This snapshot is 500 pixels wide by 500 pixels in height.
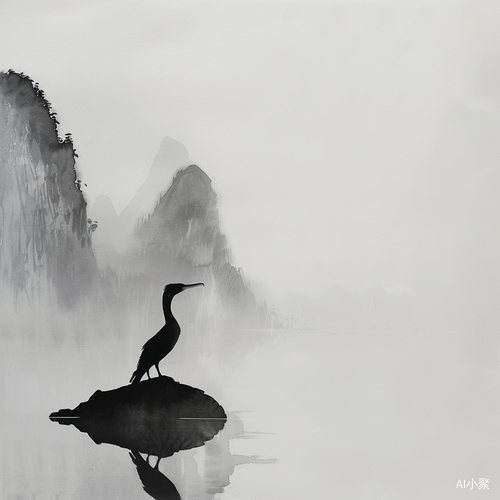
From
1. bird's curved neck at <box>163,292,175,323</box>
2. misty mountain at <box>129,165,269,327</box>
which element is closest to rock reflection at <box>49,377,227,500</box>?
bird's curved neck at <box>163,292,175,323</box>

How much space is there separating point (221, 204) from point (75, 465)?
3.59 ft

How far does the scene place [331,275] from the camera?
75.7 inches

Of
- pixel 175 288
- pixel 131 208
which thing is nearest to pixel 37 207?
pixel 131 208

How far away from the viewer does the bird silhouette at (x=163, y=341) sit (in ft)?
6.25

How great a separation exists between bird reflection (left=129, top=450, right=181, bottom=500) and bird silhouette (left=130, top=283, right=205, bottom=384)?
0.96ft

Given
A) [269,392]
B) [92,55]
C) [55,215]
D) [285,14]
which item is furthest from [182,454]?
[285,14]

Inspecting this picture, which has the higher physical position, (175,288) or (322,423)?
(175,288)

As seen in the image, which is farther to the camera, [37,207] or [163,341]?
[37,207]

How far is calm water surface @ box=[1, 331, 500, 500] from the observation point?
188 centimetres

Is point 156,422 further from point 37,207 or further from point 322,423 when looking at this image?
point 37,207

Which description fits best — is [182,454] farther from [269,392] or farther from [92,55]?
[92,55]

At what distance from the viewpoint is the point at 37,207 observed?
2.02m

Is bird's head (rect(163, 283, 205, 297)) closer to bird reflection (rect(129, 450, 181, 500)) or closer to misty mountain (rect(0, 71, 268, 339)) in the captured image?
misty mountain (rect(0, 71, 268, 339))

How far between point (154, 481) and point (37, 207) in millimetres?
1110
